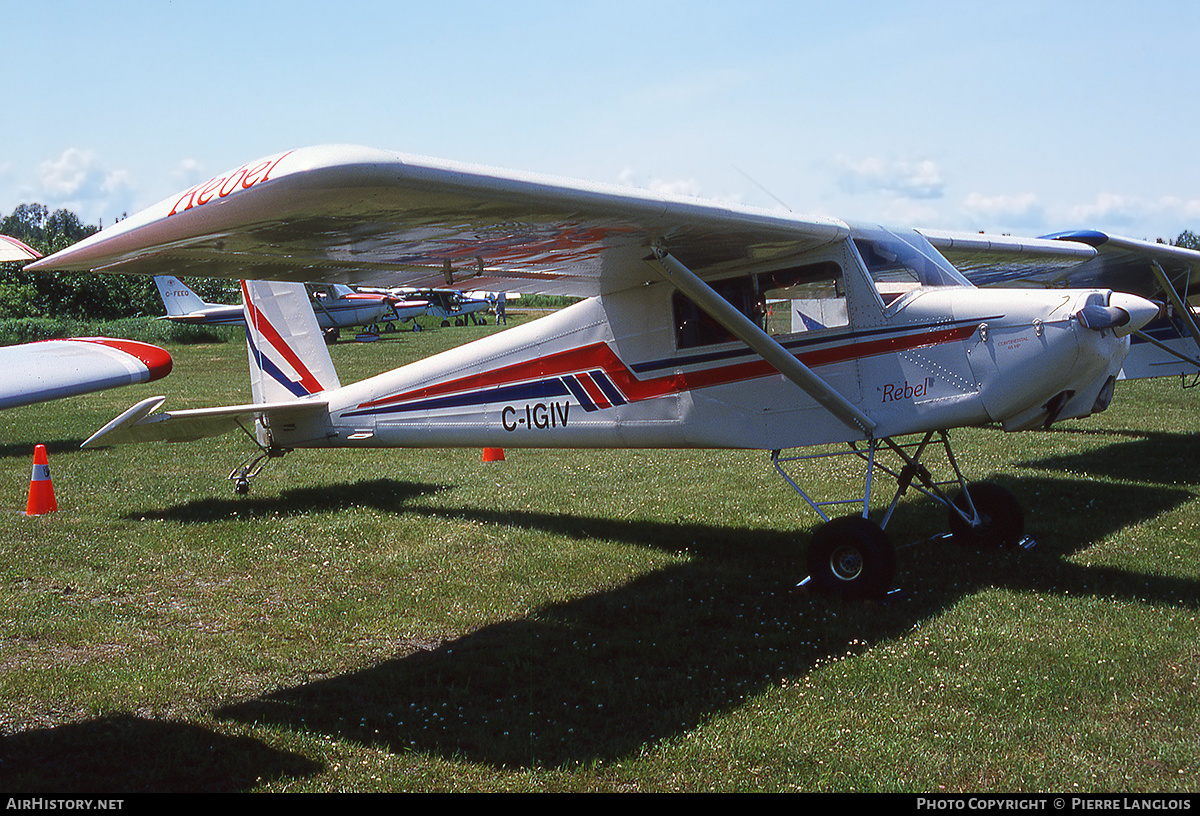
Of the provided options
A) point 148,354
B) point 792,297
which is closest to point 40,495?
point 148,354

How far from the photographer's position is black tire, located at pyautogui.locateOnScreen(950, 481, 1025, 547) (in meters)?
7.53

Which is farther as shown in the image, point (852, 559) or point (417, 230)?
point (852, 559)

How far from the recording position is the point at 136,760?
426cm

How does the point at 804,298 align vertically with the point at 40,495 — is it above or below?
above

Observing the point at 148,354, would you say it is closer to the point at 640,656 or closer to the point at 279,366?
the point at 640,656

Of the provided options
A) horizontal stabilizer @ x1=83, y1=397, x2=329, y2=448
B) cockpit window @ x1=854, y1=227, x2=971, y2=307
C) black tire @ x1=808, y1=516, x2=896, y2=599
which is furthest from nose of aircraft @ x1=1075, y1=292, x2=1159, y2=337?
horizontal stabilizer @ x1=83, y1=397, x2=329, y2=448

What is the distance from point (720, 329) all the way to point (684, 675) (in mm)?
2920

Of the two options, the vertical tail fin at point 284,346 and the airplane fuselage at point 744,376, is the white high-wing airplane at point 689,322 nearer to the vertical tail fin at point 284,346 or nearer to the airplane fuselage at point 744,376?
the airplane fuselage at point 744,376

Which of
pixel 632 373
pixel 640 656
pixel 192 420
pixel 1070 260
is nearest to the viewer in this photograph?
pixel 640 656

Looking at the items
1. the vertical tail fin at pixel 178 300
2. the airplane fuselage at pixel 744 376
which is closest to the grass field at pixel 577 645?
the airplane fuselage at pixel 744 376

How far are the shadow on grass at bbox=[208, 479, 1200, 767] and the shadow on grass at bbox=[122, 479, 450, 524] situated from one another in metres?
A: 3.73

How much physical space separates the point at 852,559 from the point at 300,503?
612 cm

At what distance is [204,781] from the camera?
13.3ft

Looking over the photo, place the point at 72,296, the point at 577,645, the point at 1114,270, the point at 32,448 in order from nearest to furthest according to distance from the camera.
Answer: the point at 577,645 < the point at 1114,270 < the point at 32,448 < the point at 72,296
